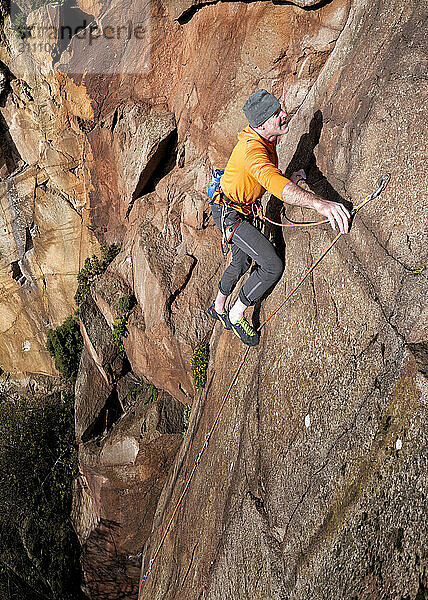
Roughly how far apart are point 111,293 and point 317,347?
20.3 ft

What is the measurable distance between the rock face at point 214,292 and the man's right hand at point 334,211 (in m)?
0.16

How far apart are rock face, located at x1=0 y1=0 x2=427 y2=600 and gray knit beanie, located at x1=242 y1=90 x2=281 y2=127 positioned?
2.16 feet

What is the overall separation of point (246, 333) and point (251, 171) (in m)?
1.69

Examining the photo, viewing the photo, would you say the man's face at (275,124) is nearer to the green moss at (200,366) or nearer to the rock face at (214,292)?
the rock face at (214,292)

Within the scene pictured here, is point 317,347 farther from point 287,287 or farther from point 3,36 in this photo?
point 3,36

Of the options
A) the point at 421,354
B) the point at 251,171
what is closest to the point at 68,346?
the point at 251,171

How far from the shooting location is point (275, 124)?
13.2 feet

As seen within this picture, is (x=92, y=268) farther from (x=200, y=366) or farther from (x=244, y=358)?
(x=244, y=358)

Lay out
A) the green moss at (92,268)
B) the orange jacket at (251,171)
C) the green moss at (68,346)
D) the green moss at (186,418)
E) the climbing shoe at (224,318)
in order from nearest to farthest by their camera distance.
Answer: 1. the orange jacket at (251,171)
2. the climbing shoe at (224,318)
3. the green moss at (186,418)
4. the green moss at (92,268)
5. the green moss at (68,346)

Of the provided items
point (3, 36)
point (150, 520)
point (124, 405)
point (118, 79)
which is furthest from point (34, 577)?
point (3, 36)

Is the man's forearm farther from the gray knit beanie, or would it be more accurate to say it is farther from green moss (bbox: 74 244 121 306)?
green moss (bbox: 74 244 121 306)

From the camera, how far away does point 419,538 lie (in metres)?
2.50

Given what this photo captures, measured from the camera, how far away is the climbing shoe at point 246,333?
4.82 m

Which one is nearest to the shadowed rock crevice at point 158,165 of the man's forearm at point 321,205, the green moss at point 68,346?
the green moss at point 68,346
